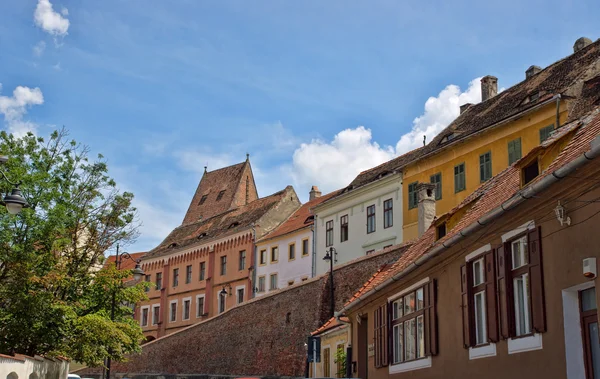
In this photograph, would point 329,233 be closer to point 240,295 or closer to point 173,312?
point 240,295

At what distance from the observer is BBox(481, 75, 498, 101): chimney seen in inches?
1554

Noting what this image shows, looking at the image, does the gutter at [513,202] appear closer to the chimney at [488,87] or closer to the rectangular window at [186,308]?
the chimney at [488,87]

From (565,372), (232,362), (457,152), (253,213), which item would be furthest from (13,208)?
(253,213)

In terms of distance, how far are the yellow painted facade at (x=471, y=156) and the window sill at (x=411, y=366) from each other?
13.4m

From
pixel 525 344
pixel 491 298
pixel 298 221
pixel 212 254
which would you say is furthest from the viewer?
pixel 212 254

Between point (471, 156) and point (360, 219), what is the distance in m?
9.71

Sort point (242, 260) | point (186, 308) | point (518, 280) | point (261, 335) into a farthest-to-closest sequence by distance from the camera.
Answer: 1. point (186, 308)
2. point (242, 260)
3. point (261, 335)
4. point (518, 280)

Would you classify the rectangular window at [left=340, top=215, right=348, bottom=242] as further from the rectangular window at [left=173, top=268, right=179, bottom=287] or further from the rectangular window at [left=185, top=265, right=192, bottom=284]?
the rectangular window at [left=173, top=268, right=179, bottom=287]

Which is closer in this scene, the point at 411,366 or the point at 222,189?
the point at 411,366

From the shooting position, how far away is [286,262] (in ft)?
166

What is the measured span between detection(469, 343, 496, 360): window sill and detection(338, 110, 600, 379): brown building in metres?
0.02

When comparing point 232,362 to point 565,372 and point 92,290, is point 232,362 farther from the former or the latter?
point 565,372

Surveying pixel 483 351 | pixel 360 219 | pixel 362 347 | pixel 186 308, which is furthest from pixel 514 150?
pixel 186 308

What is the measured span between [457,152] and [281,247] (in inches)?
754
